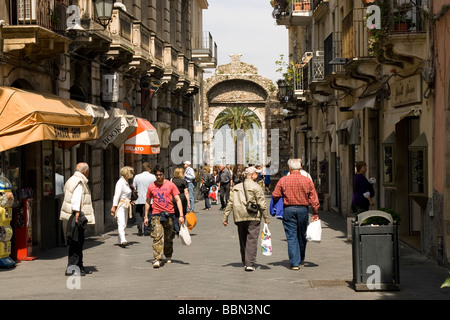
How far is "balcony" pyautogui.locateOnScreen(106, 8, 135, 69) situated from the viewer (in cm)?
2191

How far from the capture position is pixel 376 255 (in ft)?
35.3

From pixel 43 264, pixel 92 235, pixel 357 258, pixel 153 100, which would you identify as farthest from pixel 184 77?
pixel 357 258

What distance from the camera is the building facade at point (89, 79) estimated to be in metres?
15.5

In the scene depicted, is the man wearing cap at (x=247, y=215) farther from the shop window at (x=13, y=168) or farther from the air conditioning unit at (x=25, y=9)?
the air conditioning unit at (x=25, y=9)

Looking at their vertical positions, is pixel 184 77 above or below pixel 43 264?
above

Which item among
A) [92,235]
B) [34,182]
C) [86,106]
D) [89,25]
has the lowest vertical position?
[92,235]

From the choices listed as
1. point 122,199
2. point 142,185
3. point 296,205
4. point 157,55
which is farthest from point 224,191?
point 296,205

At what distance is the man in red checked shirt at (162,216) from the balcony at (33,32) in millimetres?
3272

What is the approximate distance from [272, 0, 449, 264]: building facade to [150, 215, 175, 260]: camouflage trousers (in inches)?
167

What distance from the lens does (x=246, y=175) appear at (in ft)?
44.9

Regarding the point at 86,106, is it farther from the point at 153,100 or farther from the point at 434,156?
the point at 153,100

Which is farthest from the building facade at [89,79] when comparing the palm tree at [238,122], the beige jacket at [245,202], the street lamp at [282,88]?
the palm tree at [238,122]
